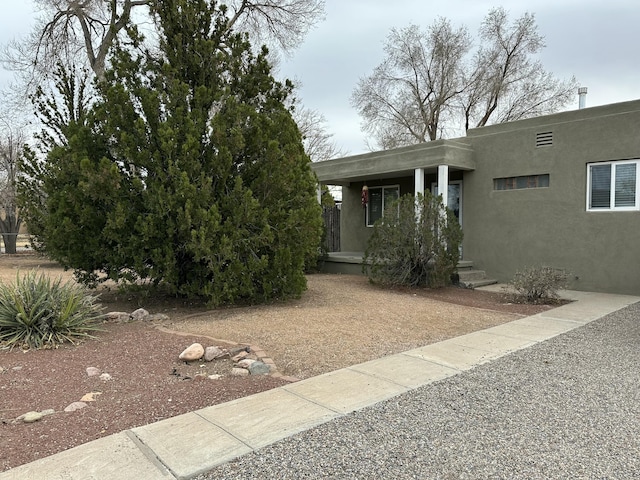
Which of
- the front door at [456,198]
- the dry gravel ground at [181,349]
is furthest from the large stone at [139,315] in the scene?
the front door at [456,198]

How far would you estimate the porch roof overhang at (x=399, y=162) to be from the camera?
11308 mm

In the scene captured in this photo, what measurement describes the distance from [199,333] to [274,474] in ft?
12.4

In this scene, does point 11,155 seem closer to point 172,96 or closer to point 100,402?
point 172,96

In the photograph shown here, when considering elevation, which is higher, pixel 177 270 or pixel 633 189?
pixel 633 189

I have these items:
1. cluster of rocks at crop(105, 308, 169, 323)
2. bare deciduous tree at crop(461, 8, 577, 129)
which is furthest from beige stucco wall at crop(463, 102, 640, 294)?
bare deciduous tree at crop(461, 8, 577, 129)

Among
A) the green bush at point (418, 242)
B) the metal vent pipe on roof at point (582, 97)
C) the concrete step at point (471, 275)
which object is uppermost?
the metal vent pipe on roof at point (582, 97)

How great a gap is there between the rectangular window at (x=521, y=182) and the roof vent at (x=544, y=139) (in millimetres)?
696

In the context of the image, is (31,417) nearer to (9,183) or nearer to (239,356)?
(239,356)

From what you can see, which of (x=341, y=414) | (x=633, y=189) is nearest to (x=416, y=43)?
(x=633, y=189)

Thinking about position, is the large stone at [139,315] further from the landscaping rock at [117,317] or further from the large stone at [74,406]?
the large stone at [74,406]

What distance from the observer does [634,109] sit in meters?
9.28

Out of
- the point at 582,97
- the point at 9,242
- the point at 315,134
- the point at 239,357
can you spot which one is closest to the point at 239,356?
the point at 239,357

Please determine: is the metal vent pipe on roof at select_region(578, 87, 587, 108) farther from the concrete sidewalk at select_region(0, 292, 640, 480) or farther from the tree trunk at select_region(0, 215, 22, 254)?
the tree trunk at select_region(0, 215, 22, 254)

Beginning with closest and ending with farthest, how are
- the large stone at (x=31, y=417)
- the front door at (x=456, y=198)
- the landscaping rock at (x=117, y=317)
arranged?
the large stone at (x=31, y=417) → the landscaping rock at (x=117, y=317) → the front door at (x=456, y=198)
